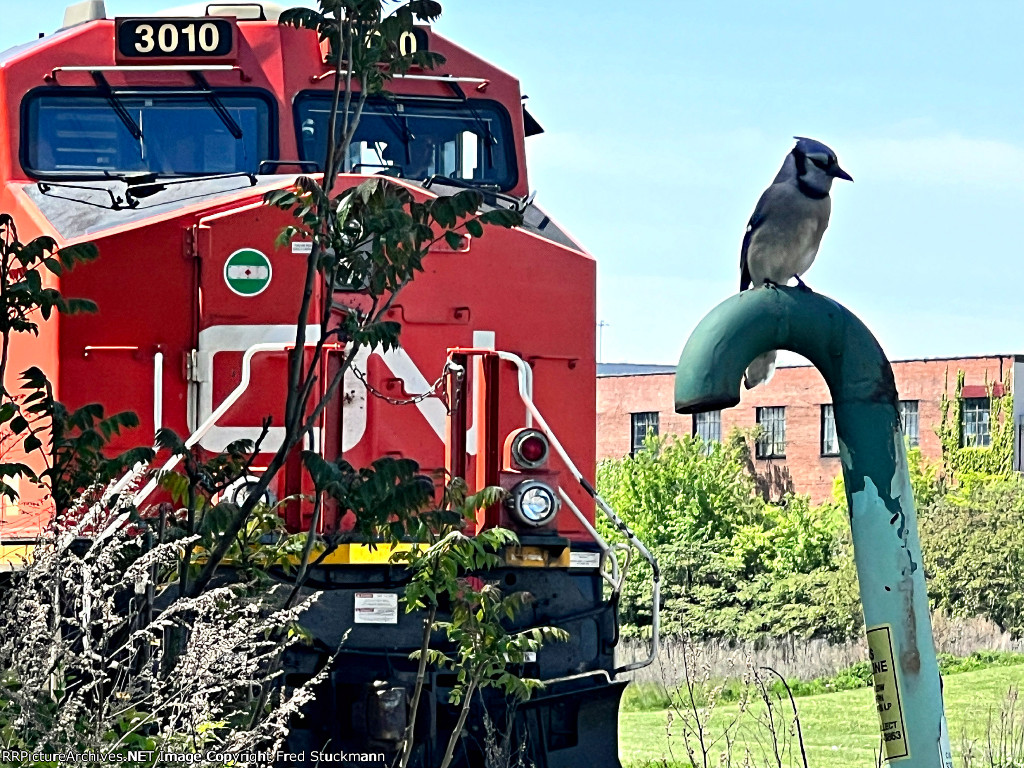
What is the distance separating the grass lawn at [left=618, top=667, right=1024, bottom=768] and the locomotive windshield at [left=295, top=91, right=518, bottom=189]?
5110mm

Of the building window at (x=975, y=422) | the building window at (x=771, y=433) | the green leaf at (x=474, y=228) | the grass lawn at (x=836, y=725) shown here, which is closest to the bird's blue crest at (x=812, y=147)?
the green leaf at (x=474, y=228)

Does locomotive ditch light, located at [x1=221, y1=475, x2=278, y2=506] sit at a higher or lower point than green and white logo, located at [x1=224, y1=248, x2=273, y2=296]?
lower

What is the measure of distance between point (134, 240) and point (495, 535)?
2.66 m

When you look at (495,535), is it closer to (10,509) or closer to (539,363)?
(539,363)

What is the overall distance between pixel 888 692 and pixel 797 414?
4175 centimetres

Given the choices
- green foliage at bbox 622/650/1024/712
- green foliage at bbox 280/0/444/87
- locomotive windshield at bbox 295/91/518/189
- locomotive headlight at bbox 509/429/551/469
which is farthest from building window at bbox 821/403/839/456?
green foliage at bbox 280/0/444/87

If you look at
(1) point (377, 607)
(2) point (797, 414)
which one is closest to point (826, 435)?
(2) point (797, 414)

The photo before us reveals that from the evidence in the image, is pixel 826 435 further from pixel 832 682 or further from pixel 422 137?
pixel 422 137

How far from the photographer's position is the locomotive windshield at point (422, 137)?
8.79m

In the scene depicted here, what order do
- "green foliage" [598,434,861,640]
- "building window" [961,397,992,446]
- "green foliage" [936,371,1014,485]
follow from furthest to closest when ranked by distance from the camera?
"building window" [961,397,992,446], "green foliage" [936,371,1014,485], "green foliage" [598,434,861,640]

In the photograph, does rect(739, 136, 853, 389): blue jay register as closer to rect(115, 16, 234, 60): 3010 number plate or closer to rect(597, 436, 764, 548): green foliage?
rect(115, 16, 234, 60): 3010 number plate

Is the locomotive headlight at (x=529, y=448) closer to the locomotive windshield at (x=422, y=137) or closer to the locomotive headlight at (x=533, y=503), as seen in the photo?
the locomotive headlight at (x=533, y=503)

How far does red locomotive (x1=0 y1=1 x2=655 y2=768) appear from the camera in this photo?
24.2 ft

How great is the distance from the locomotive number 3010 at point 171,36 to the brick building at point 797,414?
33.9 meters
